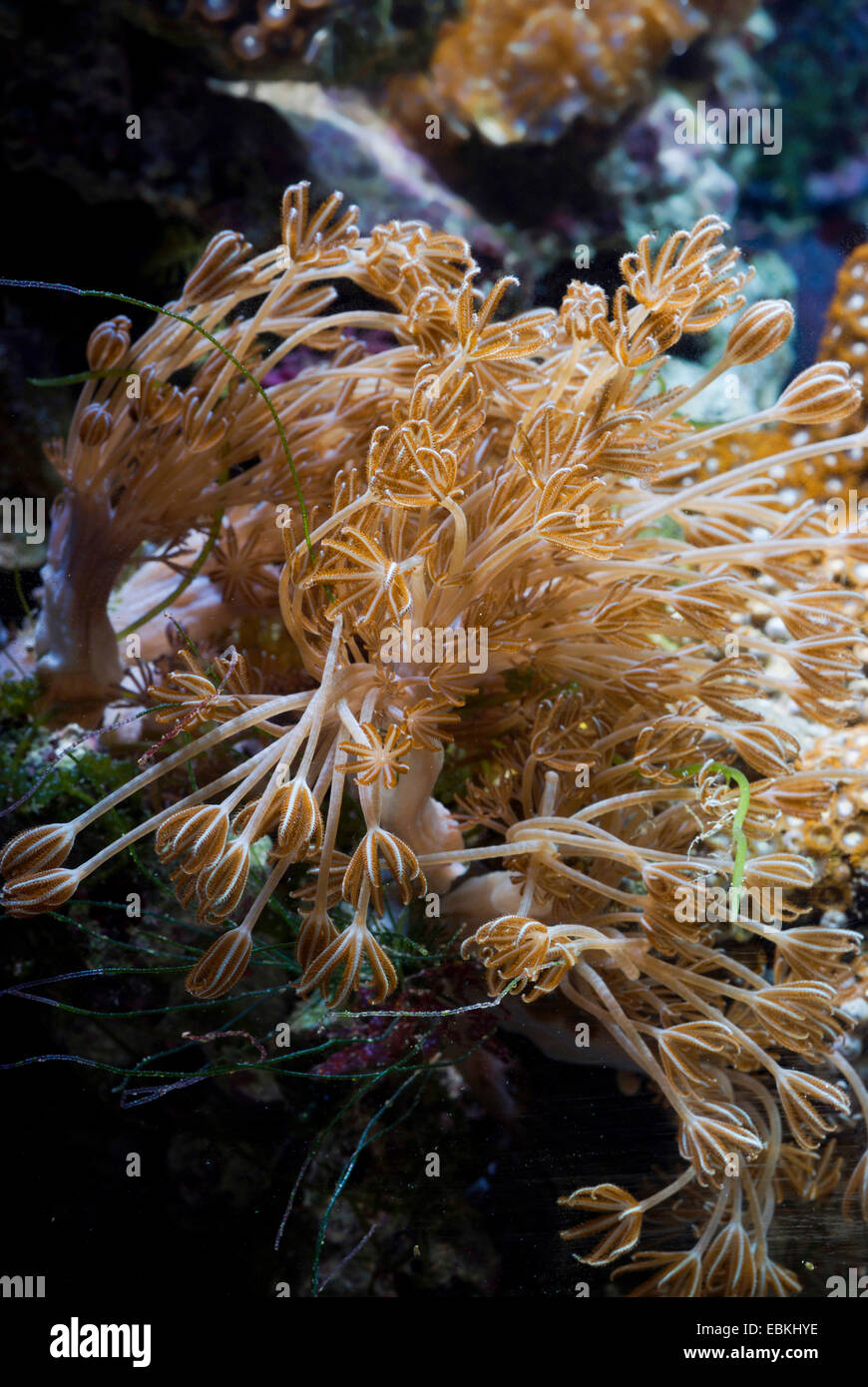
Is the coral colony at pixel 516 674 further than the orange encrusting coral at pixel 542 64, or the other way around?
the orange encrusting coral at pixel 542 64

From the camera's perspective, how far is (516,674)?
1.42m

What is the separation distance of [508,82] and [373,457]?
2124mm

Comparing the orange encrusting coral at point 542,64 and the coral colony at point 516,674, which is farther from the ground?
the orange encrusting coral at point 542,64

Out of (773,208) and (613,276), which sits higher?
(773,208)

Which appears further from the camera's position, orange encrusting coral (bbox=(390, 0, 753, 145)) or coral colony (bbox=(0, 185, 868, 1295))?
orange encrusting coral (bbox=(390, 0, 753, 145))

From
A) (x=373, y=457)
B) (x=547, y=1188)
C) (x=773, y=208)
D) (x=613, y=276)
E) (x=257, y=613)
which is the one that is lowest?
(x=547, y=1188)

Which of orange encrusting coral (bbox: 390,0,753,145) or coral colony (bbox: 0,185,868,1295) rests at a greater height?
orange encrusting coral (bbox: 390,0,753,145)

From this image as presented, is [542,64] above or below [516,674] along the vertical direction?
above

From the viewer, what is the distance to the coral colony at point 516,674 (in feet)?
3.33

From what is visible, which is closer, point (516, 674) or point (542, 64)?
point (516, 674)

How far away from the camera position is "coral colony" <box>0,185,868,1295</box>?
1.01 meters
